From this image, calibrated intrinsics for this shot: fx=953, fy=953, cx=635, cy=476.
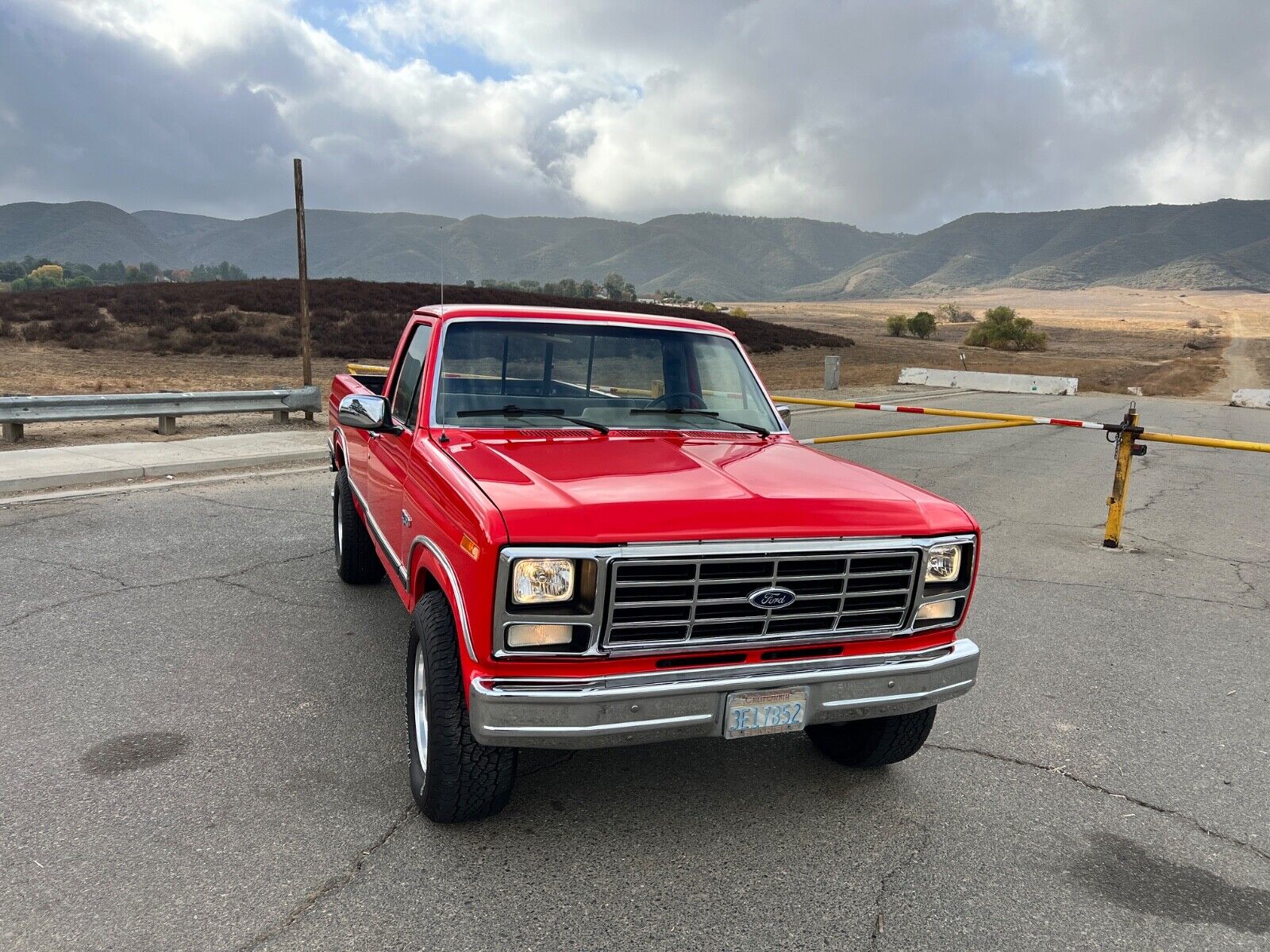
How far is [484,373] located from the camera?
4273 millimetres

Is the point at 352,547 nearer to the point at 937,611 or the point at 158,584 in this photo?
the point at 158,584

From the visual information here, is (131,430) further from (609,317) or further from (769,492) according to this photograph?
(769,492)

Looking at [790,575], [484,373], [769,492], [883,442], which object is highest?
[484,373]

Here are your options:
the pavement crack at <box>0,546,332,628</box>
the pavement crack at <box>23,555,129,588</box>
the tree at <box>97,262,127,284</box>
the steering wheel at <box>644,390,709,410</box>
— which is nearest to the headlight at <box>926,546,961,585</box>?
Result: the steering wheel at <box>644,390,709,410</box>

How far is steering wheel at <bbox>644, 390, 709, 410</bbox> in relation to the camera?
14.6ft

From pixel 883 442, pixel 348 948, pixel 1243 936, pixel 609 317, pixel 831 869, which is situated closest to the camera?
pixel 348 948

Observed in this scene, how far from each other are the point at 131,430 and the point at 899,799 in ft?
39.3

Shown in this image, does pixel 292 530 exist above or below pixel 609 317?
below

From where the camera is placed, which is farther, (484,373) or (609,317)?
(609,317)

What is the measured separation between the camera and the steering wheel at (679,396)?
14.6ft

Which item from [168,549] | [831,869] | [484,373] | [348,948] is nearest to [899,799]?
[831,869]

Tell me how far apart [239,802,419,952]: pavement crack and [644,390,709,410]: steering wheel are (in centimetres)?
203

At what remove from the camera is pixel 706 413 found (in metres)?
4.48

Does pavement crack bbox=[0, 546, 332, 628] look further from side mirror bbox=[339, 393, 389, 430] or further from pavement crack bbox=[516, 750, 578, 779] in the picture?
pavement crack bbox=[516, 750, 578, 779]
